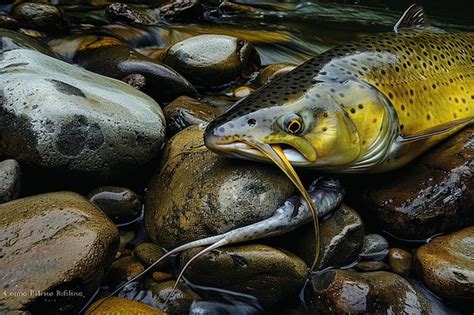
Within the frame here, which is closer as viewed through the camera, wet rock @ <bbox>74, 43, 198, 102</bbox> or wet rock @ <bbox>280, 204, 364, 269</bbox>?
wet rock @ <bbox>280, 204, 364, 269</bbox>

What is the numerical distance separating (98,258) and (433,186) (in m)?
2.40

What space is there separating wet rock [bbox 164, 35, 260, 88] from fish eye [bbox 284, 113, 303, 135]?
3.31 m

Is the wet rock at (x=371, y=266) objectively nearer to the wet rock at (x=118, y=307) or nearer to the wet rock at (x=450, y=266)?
the wet rock at (x=450, y=266)

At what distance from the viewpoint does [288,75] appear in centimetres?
388

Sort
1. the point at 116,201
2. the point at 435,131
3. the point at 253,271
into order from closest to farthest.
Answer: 1. the point at 253,271
2. the point at 435,131
3. the point at 116,201

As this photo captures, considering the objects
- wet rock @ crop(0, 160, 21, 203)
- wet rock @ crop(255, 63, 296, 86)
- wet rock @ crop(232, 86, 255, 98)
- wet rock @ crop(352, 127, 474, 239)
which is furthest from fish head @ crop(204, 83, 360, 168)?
wet rock @ crop(255, 63, 296, 86)

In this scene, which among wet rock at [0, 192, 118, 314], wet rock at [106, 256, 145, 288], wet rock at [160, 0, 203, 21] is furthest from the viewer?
wet rock at [160, 0, 203, 21]

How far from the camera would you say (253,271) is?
10.7ft

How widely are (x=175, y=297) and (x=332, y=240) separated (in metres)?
1.10

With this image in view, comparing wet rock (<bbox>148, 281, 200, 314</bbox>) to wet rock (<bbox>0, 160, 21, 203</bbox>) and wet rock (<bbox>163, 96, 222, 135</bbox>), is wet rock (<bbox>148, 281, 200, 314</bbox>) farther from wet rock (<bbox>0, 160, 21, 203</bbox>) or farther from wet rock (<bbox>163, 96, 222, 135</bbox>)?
wet rock (<bbox>163, 96, 222, 135</bbox>)

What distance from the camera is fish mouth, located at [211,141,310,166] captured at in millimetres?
3295

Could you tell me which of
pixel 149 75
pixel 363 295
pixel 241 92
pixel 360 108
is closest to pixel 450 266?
pixel 363 295

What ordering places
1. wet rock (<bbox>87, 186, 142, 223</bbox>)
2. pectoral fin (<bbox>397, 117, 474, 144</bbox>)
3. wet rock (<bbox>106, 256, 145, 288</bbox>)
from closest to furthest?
wet rock (<bbox>106, 256, 145, 288</bbox>) < pectoral fin (<bbox>397, 117, 474, 144</bbox>) < wet rock (<bbox>87, 186, 142, 223</bbox>)

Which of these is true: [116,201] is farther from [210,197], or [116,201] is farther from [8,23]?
[8,23]
